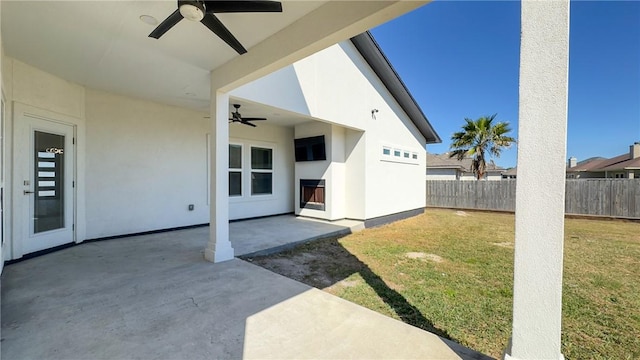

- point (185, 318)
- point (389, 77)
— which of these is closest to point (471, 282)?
point (185, 318)

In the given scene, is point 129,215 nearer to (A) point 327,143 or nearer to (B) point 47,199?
(B) point 47,199

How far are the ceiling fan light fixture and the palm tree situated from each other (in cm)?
1360

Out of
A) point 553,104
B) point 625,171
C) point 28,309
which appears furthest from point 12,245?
point 625,171

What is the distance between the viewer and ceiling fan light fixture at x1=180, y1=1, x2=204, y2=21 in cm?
223

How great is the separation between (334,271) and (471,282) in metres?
1.79

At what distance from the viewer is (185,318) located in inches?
92.2

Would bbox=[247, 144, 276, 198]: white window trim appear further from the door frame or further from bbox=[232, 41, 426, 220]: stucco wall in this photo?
the door frame

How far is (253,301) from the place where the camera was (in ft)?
8.78

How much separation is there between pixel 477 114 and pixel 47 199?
15180 mm

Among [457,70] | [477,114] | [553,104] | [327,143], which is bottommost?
[553,104]

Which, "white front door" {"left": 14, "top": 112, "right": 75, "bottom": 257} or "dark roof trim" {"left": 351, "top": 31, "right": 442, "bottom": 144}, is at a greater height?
"dark roof trim" {"left": 351, "top": 31, "right": 442, "bottom": 144}

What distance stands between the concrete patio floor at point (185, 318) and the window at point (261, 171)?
4129 millimetres

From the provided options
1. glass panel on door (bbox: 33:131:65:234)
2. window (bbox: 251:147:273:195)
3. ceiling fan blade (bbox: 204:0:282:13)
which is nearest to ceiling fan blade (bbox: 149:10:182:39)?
ceiling fan blade (bbox: 204:0:282:13)

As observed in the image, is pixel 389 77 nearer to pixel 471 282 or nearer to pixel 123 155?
pixel 471 282
